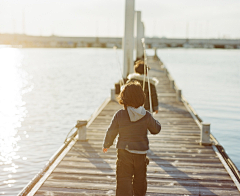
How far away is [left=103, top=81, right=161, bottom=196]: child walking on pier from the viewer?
4.02 metres

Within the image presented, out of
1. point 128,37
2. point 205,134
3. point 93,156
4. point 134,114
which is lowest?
point 93,156

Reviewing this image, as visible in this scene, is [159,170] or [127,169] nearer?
[127,169]

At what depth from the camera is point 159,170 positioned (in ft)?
20.1

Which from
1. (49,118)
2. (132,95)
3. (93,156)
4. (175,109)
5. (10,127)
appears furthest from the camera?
(49,118)

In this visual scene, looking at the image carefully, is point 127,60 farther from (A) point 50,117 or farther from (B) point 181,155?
(B) point 181,155

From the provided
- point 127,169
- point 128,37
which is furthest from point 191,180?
point 128,37

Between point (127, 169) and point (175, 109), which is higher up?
point (127, 169)

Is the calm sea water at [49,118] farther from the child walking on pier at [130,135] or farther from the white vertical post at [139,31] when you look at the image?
the white vertical post at [139,31]

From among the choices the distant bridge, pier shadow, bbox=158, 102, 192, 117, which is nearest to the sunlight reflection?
pier shadow, bbox=158, 102, 192, 117

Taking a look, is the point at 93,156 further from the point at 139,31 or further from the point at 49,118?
the point at 139,31

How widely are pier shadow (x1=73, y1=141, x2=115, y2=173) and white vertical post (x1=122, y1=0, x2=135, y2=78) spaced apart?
19.1ft

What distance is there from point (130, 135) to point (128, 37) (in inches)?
359

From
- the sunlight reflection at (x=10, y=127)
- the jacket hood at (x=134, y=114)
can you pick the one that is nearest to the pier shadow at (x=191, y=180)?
the jacket hood at (x=134, y=114)

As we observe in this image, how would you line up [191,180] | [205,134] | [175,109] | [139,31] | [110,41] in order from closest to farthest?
1. [191,180]
2. [205,134]
3. [175,109]
4. [139,31]
5. [110,41]
